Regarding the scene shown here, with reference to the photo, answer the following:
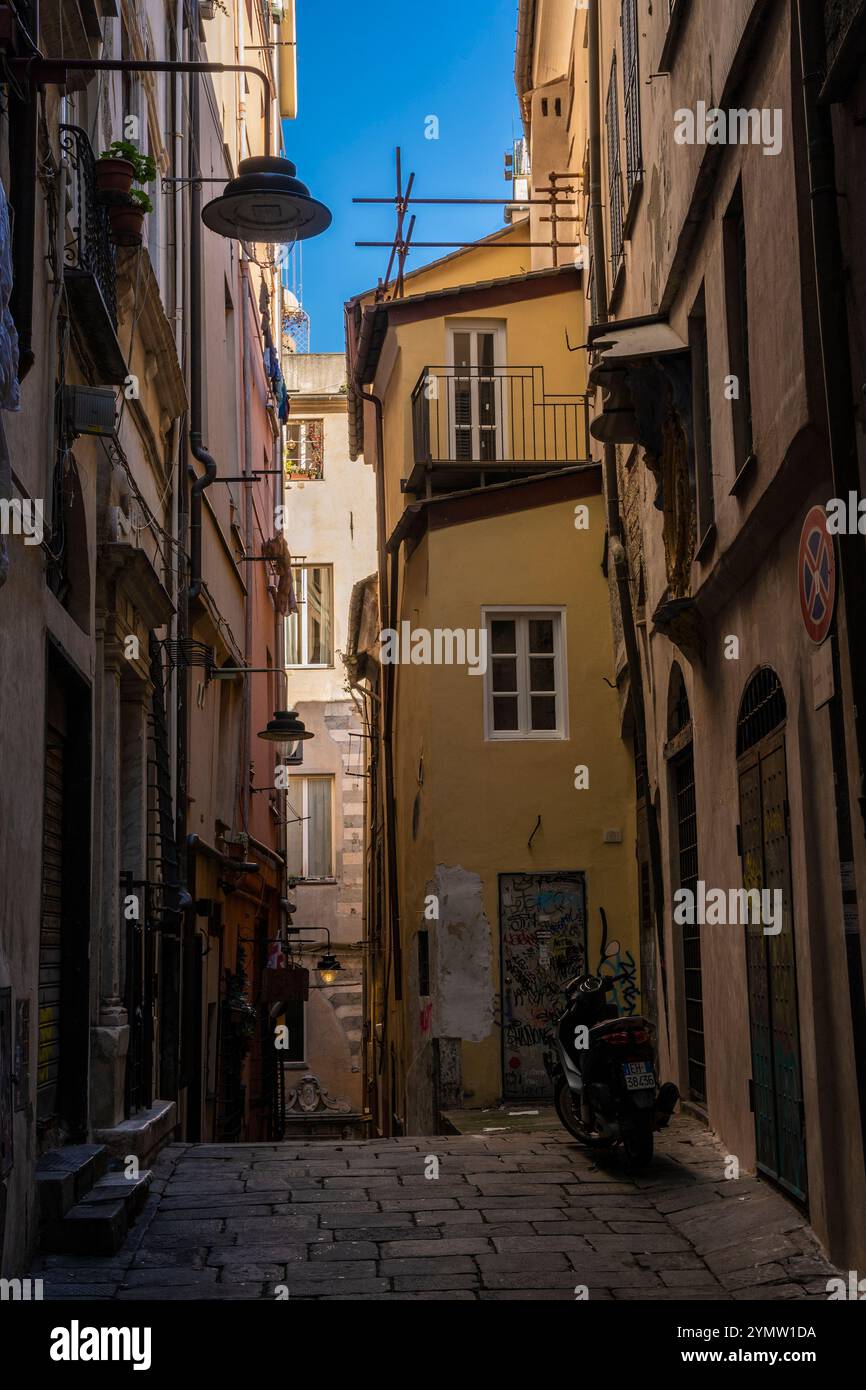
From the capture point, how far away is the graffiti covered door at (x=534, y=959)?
1694cm

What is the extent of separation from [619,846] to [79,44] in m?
10.7

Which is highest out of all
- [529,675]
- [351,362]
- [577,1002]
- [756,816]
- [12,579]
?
[351,362]

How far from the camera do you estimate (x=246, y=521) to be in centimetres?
2386

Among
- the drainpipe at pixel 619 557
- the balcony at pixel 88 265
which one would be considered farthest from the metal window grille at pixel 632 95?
the balcony at pixel 88 265

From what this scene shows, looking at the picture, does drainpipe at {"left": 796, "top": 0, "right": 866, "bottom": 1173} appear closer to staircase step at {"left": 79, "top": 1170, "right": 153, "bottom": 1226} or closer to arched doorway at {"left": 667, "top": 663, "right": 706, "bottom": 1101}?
staircase step at {"left": 79, "top": 1170, "right": 153, "bottom": 1226}

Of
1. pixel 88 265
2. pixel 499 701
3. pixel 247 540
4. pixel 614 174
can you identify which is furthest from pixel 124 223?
pixel 247 540

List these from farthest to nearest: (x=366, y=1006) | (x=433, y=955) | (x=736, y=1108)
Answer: (x=366, y=1006), (x=433, y=955), (x=736, y=1108)

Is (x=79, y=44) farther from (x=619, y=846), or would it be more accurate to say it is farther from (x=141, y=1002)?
(x=619, y=846)

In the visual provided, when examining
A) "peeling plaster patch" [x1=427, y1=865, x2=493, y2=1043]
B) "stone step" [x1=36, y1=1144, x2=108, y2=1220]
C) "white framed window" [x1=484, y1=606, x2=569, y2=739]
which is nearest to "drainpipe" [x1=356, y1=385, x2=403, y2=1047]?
"white framed window" [x1=484, y1=606, x2=569, y2=739]

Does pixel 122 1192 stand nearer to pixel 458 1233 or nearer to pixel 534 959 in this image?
pixel 458 1233

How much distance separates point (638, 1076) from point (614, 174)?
9643mm

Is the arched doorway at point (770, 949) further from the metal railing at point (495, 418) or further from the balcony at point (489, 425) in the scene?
the metal railing at point (495, 418)
